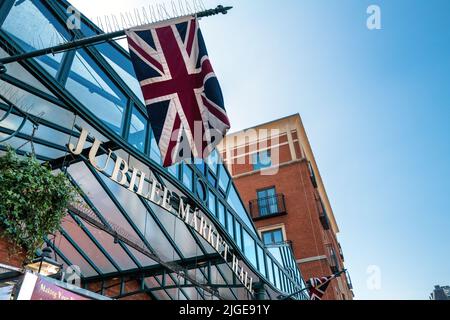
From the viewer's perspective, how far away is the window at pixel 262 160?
31311 millimetres

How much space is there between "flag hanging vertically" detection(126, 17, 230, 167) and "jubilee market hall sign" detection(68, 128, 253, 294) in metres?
1.37

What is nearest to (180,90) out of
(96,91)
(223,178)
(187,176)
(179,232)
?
(96,91)

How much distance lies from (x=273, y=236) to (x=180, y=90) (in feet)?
79.0

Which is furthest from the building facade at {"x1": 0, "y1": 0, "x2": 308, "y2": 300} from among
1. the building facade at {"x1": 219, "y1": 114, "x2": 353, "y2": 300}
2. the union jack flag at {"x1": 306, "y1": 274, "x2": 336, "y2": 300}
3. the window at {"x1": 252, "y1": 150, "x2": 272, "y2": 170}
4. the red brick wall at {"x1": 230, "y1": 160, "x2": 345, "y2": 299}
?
the window at {"x1": 252, "y1": 150, "x2": 272, "y2": 170}

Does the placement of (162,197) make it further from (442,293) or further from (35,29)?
(442,293)

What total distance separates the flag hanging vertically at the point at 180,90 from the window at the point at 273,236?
23.3 m

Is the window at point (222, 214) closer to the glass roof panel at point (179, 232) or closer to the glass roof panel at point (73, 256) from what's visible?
Answer: the glass roof panel at point (179, 232)

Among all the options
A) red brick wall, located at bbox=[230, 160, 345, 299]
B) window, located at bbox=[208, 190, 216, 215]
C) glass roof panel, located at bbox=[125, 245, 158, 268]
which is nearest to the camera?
glass roof panel, located at bbox=[125, 245, 158, 268]

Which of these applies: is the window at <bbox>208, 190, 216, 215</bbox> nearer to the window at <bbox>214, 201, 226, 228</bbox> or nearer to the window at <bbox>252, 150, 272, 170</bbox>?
the window at <bbox>214, 201, 226, 228</bbox>

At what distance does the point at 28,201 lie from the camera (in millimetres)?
3869

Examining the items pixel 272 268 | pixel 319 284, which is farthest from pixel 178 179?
pixel 319 284

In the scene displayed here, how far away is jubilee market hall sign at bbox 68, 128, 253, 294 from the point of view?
17.8 ft
